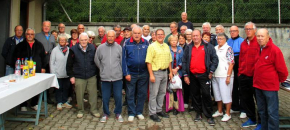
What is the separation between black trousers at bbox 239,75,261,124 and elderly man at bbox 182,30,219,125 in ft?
2.10

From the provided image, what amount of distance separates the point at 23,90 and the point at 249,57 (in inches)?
165

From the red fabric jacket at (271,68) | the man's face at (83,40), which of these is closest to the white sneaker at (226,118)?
the red fabric jacket at (271,68)

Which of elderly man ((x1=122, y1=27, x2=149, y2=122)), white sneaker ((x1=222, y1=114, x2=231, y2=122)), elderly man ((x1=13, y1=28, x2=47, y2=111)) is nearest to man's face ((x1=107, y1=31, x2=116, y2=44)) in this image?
elderly man ((x1=122, y1=27, x2=149, y2=122))

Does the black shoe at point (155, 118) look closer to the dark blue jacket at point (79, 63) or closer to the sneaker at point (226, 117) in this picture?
the sneaker at point (226, 117)

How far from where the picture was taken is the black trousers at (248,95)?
4.69 metres

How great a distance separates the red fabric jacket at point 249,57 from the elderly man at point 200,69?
1.69ft

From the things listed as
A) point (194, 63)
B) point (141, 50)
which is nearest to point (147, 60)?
point (141, 50)

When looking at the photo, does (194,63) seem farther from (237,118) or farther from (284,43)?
(284,43)

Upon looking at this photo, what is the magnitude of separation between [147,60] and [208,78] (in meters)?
1.33

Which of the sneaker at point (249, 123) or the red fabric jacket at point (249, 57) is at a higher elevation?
the red fabric jacket at point (249, 57)

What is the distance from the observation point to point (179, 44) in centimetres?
581

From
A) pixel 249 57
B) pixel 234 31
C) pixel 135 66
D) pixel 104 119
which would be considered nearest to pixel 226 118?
pixel 249 57

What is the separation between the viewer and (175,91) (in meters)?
5.34

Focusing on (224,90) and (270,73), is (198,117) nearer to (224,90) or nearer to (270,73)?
(224,90)
